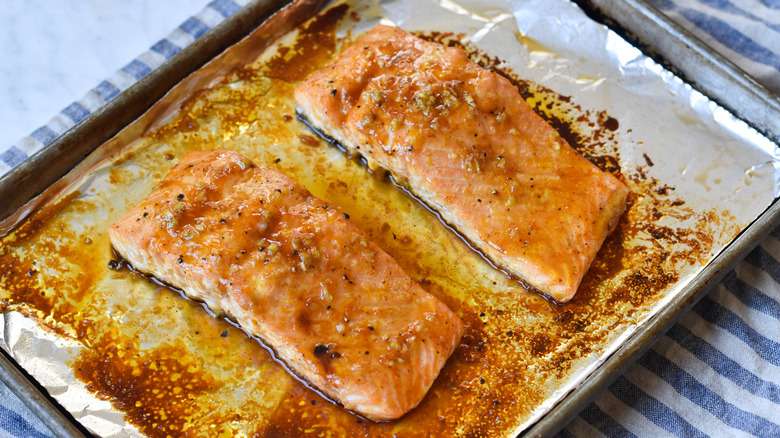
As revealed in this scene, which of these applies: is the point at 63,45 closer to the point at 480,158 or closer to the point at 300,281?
the point at 300,281

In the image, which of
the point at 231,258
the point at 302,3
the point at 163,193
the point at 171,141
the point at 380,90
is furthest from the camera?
the point at 302,3

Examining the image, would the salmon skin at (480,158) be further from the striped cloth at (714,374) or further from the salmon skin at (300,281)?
the striped cloth at (714,374)

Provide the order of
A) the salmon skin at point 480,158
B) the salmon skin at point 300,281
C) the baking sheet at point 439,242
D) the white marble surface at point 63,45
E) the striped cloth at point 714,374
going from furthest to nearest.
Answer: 1. the white marble surface at point 63,45
2. the salmon skin at point 480,158
3. the striped cloth at point 714,374
4. the baking sheet at point 439,242
5. the salmon skin at point 300,281

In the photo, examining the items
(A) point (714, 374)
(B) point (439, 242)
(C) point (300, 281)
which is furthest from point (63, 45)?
(A) point (714, 374)

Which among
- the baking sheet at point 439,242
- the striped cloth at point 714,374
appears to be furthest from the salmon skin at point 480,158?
the striped cloth at point 714,374

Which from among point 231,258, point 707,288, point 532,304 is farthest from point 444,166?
point 707,288

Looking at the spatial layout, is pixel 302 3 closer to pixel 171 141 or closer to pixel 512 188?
pixel 171 141

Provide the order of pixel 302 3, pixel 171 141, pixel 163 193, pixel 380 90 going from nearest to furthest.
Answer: pixel 163 193, pixel 380 90, pixel 171 141, pixel 302 3
